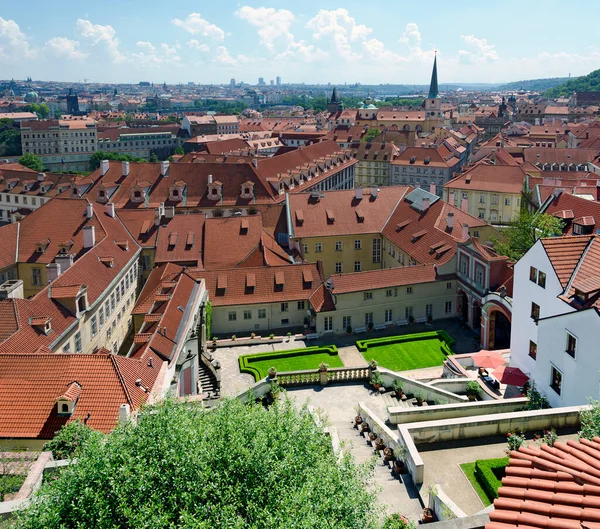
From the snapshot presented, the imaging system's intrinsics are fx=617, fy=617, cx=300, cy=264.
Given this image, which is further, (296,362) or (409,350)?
(409,350)

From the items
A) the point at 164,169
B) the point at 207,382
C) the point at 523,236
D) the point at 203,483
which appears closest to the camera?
the point at 203,483

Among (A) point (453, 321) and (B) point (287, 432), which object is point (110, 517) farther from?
(A) point (453, 321)

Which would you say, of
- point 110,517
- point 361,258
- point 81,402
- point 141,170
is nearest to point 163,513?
point 110,517

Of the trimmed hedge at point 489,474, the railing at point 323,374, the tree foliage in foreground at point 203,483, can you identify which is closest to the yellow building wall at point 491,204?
the railing at point 323,374

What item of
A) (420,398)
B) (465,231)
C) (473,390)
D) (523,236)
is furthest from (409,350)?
(523,236)

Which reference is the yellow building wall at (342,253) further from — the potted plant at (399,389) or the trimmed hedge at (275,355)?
the potted plant at (399,389)

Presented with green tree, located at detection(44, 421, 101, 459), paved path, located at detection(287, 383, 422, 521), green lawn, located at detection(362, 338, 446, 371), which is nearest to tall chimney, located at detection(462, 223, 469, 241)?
green lawn, located at detection(362, 338, 446, 371)

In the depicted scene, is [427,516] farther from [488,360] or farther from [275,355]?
[275,355]
